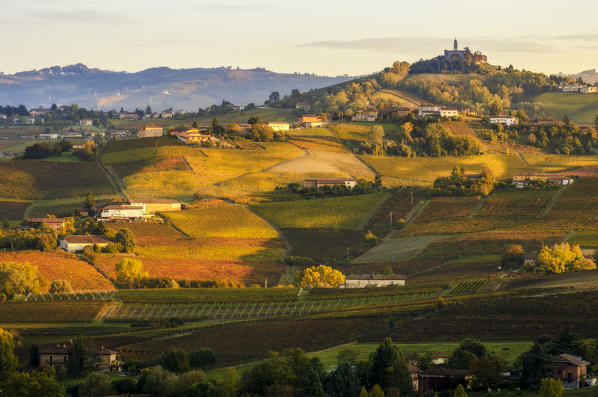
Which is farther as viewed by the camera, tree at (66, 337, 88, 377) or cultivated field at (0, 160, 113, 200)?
cultivated field at (0, 160, 113, 200)

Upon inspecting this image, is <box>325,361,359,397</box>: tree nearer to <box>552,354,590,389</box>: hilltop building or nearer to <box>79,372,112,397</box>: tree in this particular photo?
<box>552,354,590,389</box>: hilltop building

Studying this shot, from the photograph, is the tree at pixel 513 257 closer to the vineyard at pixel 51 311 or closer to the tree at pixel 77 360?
the vineyard at pixel 51 311

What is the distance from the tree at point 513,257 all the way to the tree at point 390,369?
3729cm

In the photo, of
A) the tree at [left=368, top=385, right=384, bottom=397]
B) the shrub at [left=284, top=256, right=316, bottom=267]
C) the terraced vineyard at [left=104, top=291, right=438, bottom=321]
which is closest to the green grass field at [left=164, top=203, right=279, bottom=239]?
the shrub at [left=284, top=256, right=316, bottom=267]

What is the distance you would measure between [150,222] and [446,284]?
38447 millimetres

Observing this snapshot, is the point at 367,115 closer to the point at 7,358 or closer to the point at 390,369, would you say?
the point at 7,358

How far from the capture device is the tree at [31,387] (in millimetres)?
56656

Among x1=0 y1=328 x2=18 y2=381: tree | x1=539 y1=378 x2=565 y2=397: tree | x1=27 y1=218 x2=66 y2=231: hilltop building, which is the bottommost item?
x1=0 y1=328 x2=18 y2=381: tree

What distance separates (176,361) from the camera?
64.8 m

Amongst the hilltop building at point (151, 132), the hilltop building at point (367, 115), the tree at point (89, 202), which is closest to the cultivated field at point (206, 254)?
the tree at point (89, 202)

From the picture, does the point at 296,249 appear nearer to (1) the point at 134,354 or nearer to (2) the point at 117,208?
(2) the point at 117,208

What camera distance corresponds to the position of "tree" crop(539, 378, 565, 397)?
5294cm

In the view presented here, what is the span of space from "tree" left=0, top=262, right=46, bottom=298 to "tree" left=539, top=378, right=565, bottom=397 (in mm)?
48185

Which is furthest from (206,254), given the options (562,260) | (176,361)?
(176,361)
